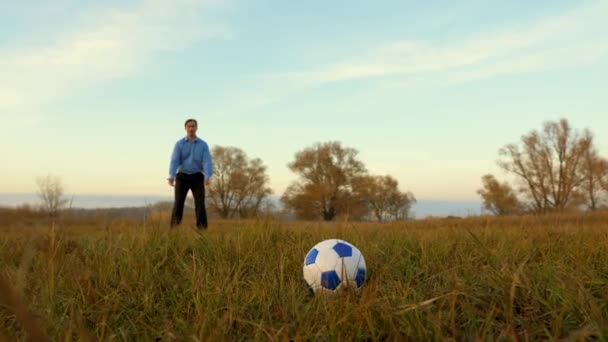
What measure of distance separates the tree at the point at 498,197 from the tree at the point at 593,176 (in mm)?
6013

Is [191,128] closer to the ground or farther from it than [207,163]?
farther from it

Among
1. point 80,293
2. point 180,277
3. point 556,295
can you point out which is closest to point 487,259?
point 556,295

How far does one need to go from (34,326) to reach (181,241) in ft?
15.5

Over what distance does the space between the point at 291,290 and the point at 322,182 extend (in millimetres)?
43348

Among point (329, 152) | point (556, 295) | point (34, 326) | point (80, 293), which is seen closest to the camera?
point (34, 326)

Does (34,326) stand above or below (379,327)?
above

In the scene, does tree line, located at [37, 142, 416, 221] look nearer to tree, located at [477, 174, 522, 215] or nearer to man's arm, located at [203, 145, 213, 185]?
tree, located at [477, 174, 522, 215]

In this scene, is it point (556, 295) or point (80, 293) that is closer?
point (556, 295)

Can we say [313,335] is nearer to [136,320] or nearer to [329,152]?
[136,320]

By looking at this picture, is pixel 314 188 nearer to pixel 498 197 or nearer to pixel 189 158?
pixel 498 197

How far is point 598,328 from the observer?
2.15 meters

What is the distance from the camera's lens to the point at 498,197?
143 feet

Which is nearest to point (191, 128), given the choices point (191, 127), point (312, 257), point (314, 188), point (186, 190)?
point (191, 127)

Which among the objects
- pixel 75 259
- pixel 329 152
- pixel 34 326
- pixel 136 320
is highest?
pixel 329 152
